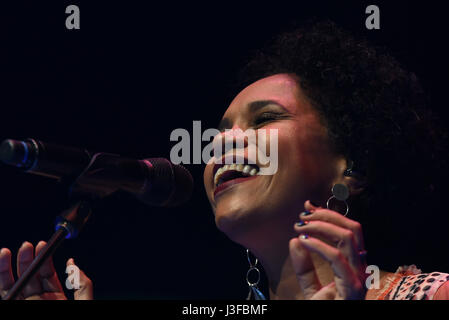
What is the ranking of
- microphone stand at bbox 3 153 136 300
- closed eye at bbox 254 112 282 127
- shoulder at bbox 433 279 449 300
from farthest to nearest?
closed eye at bbox 254 112 282 127
shoulder at bbox 433 279 449 300
microphone stand at bbox 3 153 136 300

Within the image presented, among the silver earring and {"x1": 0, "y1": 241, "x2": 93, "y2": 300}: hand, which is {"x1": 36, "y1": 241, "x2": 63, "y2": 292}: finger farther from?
the silver earring

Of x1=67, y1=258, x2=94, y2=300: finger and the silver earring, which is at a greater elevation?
the silver earring

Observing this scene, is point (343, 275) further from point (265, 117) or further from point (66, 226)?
point (265, 117)

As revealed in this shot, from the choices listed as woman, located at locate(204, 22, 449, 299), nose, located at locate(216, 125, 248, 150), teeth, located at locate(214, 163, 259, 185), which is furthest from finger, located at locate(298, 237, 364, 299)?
nose, located at locate(216, 125, 248, 150)

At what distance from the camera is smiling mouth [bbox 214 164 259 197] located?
7.10 feet

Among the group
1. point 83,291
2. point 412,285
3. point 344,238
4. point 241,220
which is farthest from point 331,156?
point 83,291

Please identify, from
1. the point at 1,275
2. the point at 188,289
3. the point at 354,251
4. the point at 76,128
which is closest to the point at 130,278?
the point at 188,289

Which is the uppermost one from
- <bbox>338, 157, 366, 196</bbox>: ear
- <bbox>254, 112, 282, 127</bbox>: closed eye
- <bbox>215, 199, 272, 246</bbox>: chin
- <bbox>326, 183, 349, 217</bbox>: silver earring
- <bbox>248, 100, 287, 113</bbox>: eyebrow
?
<bbox>248, 100, 287, 113</bbox>: eyebrow

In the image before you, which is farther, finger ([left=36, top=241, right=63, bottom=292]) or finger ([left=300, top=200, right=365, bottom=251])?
finger ([left=36, top=241, right=63, bottom=292])

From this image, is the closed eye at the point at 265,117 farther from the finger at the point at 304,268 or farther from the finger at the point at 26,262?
the finger at the point at 26,262

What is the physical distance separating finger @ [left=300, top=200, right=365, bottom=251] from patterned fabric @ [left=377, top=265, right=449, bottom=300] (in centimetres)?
52

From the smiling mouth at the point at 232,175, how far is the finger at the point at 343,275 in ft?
2.21

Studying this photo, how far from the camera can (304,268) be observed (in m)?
1.63
